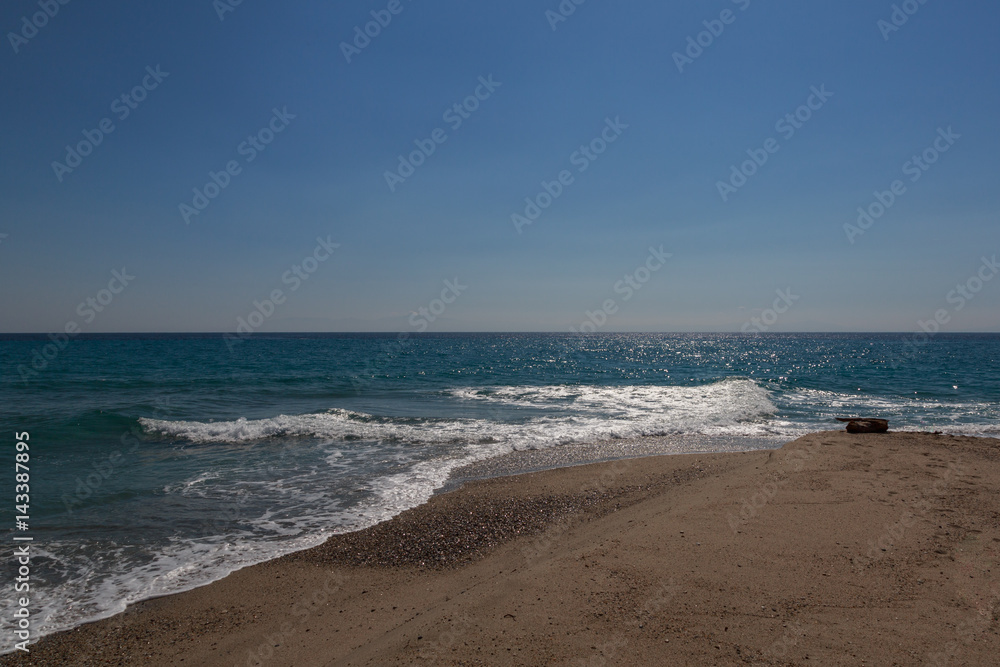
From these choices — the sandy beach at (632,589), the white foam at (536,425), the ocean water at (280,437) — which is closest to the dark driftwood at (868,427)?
the ocean water at (280,437)

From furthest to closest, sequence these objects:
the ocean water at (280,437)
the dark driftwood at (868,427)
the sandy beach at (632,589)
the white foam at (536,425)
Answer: the white foam at (536,425), the dark driftwood at (868,427), the ocean water at (280,437), the sandy beach at (632,589)

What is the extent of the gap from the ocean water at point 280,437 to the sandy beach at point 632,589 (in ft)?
3.19

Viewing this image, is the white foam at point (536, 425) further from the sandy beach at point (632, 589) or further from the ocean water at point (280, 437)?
the sandy beach at point (632, 589)

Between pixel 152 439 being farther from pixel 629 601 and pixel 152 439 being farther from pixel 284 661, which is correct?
pixel 629 601

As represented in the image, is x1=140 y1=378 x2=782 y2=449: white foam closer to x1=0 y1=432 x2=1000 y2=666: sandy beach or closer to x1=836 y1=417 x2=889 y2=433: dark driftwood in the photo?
x1=836 y1=417 x2=889 y2=433: dark driftwood

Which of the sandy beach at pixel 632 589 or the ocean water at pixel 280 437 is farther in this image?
the ocean water at pixel 280 437

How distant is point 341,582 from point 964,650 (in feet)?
19.6

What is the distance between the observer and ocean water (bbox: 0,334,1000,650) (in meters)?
7.09

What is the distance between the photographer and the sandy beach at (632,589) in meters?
4.05

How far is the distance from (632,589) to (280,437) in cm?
1297

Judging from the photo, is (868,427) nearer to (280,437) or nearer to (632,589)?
(632,589)

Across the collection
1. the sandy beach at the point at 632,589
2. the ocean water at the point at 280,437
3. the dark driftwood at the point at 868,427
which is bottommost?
the ocean water at the point at 280,437

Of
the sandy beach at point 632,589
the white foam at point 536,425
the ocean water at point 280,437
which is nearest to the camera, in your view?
the sandy beach at point 632,589

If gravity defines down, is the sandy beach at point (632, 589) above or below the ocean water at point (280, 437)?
above
